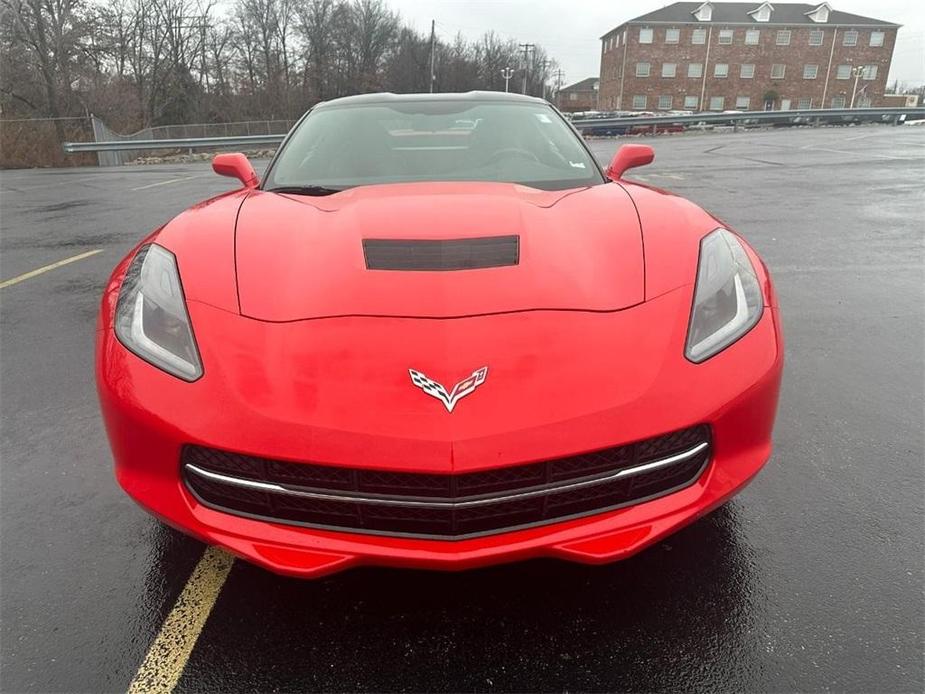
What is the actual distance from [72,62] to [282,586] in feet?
111

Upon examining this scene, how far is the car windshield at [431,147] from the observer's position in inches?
108

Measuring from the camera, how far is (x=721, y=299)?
1.77 meters

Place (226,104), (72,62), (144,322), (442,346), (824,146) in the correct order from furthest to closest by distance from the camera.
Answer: (226,104) < (72,62) < (824,146) < (144,322) < (442,346)

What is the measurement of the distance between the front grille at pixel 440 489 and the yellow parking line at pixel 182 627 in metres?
0.41

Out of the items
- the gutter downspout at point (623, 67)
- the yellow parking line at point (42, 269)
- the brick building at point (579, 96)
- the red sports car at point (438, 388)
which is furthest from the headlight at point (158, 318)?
the brick building at point (579, 96)

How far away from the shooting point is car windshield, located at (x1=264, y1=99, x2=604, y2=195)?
2.75 metres

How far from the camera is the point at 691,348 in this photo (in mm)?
1600

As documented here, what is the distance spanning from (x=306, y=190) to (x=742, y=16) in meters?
73.5

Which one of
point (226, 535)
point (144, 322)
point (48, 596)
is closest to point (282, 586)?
point (226, 535)

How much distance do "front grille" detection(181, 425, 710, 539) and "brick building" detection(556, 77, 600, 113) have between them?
90863 mm

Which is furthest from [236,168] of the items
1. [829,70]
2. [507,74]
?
[829,70]

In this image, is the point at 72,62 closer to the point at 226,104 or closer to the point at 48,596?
the point at 226,104

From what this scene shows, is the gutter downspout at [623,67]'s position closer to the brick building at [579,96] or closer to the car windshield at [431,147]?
the brick building at [579,96]

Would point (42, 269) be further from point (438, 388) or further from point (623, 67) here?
point (623, 67)
